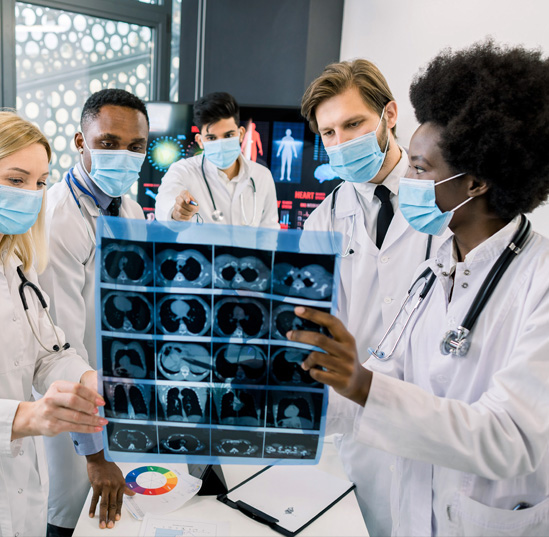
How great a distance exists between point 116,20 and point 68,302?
339 cm

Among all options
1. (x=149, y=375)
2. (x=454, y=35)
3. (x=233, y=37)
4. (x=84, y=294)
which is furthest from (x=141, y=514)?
(x=233, y=37)

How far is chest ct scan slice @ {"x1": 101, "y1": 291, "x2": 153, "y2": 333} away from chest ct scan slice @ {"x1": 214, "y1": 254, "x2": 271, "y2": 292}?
13 centimetres

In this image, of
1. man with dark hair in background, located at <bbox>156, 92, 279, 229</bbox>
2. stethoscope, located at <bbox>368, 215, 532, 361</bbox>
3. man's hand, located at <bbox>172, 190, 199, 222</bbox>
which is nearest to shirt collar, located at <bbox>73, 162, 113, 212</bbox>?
man's hand, located at <bbox>172, 190, 199, 222</bbox>

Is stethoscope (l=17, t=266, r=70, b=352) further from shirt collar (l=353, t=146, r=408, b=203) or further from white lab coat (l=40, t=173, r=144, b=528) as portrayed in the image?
shirt collar (l=353, t=146, r=408, b=203)

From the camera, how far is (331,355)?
800mm

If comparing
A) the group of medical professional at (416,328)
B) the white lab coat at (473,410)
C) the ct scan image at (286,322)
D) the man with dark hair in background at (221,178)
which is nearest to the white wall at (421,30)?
the group of medical professional at (416,328)

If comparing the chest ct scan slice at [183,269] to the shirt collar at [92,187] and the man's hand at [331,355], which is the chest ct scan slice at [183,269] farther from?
the shirt collar at [92,187]

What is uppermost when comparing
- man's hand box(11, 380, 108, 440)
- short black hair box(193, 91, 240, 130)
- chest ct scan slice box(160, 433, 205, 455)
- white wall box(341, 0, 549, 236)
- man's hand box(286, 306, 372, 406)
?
white wall box(341, 0, 549, 236)

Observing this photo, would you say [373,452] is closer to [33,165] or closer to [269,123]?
[33,165]

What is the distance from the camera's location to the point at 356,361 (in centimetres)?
81

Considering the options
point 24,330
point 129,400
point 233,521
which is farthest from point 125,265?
point 233,521

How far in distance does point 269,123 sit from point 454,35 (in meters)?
1.62

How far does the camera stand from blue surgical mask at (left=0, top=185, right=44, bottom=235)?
122cm

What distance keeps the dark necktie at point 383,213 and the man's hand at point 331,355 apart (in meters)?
0.82
